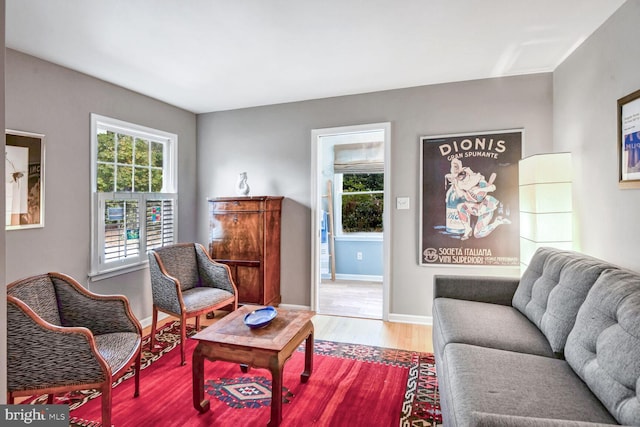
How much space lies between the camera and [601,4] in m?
2.07

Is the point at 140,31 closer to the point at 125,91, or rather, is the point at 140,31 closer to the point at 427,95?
the point at 125,91

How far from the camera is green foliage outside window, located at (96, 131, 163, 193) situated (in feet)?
10.8

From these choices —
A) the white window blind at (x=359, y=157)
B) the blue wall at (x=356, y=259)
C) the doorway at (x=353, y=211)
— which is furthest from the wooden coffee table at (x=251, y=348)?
the white window blind at (x=359, y=157)

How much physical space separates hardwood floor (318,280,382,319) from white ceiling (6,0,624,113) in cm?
252

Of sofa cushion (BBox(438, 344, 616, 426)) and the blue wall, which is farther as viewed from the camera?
the blue wall

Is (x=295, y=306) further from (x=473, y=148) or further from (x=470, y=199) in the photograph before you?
(x=473, y=148)

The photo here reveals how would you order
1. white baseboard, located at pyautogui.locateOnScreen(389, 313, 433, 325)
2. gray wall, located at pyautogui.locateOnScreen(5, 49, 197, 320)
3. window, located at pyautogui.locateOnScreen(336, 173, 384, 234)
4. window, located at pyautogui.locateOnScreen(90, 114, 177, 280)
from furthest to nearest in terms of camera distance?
window, located at pyautogui.locateOnScreen(336, 173, 384, 234) → white baseboard, located at pyautogui.locateOnScreen(389, 313, 433, 325) → window, located at pyautogui.locateOnScreen(90, 114, 177, 280) → gray wall, located at pyautogui.locateOnScreen(5, 49, 197, 320)

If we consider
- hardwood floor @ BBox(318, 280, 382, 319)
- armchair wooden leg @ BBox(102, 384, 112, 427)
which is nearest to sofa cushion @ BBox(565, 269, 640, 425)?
armchair wooden leg @ BBox(102, 384, 112, 427)

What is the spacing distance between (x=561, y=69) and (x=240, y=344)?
11.1 ft

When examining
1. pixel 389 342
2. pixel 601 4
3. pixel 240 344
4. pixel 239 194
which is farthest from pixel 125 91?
pixel 601 4

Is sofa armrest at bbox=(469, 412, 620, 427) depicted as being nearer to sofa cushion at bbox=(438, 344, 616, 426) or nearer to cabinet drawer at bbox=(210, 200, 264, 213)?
sofa cushion at bbox=(438, 344, 616, 426)

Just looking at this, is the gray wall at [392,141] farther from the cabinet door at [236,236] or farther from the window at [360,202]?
the window at [360,202]

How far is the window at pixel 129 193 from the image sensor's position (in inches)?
125

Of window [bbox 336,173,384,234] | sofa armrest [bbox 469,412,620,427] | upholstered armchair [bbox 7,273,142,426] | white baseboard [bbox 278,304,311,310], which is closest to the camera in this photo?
sofa armrest [bbox 469,412,620,427]
